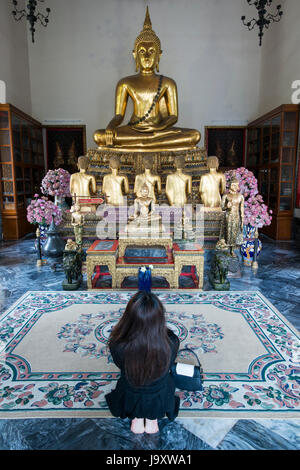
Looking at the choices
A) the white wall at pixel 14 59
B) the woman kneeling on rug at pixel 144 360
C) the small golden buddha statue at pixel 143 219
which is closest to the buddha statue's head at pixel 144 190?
the small golden buddha statue at pixel 143 219

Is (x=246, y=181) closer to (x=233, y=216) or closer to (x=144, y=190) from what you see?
(x=233, y=216)

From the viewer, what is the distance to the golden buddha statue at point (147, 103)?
6.14 m

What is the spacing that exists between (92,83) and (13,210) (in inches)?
161

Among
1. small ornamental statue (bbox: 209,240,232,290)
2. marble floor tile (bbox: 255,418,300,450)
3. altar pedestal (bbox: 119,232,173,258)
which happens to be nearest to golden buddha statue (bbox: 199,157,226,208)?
altar pedestal (bbox: 119,232,173,258)

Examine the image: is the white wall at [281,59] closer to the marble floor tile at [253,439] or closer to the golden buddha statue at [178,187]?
the golden buddha statue at [178,187]

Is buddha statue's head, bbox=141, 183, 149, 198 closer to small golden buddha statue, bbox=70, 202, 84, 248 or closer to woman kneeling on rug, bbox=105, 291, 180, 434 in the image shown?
small golden buddha statue, bbox=70, 202, 84, 248

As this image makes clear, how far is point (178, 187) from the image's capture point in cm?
548

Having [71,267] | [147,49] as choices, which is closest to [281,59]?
[147,49]

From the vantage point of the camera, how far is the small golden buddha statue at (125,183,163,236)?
13.5 feet

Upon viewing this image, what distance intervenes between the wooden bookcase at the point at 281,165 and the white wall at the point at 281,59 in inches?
22.9

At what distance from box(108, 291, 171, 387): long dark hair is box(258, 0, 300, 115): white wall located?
653 centimetres

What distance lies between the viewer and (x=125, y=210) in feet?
16.7

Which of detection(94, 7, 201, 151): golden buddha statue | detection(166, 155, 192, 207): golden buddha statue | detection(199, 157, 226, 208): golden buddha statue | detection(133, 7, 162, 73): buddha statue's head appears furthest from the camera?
detection(133, 7, 162, 73): buddha statue's head

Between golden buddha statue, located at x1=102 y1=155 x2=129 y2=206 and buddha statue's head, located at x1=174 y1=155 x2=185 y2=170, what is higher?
buddha statue's head, located at x1=174 y1=155 x2=185 y2=170
